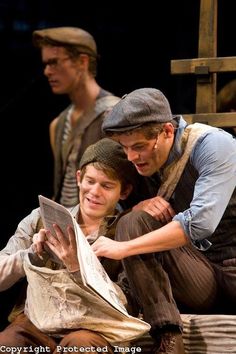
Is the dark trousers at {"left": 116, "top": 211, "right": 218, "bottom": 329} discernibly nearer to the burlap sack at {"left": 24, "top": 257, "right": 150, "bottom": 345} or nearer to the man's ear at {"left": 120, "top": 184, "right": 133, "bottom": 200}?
the burlap sack at {"left": 24, "top": 257, "right": 150, "bottom": 345}

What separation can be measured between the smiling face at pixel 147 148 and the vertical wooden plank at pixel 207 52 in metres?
0.61

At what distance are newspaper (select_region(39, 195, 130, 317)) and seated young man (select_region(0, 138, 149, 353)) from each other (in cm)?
4

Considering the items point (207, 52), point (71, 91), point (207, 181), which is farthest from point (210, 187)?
point (71, 91)

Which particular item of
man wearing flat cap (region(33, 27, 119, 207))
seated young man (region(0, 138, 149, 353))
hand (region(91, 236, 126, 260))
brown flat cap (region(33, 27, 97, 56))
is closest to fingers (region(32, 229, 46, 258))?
seated young man (region(0, 138, 149, 353))

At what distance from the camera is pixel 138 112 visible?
3.47 m

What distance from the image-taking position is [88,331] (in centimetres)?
325

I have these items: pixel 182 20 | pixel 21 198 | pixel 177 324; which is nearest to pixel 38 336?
pixel 177 324

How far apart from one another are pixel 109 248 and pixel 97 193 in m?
0.41

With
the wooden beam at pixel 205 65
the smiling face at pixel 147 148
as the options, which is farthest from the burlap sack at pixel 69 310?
the wooden beam at pixel 205 65

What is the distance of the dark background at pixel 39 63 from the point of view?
18.5 ft

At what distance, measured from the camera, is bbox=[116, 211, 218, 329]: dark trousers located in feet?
11.0

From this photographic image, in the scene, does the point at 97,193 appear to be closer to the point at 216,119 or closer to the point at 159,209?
the point at 159,209

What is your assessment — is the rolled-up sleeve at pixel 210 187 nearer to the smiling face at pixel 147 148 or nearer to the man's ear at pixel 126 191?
the smiling face at pixel 147 148

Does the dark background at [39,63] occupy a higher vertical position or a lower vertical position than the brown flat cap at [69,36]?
lower
